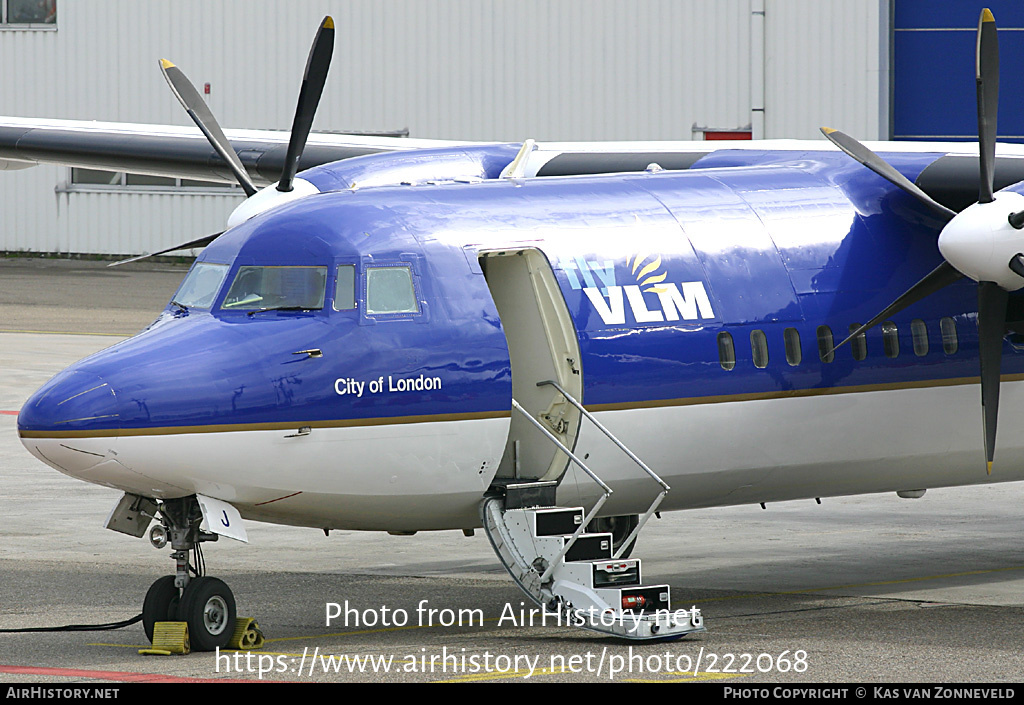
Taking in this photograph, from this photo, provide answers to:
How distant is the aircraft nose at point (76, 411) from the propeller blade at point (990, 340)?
7.12 metres

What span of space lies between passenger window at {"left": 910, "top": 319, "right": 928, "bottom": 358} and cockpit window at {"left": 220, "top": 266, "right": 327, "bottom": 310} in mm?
5252

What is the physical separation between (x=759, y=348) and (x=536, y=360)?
192 cm

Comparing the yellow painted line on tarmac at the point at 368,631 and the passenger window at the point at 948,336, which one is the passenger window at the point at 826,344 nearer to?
the passenger window at the point at 948,336

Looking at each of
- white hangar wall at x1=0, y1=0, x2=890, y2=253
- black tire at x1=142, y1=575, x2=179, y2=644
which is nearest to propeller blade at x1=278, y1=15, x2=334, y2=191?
black tire at x1=142, y1=575, x2=179, y2=644

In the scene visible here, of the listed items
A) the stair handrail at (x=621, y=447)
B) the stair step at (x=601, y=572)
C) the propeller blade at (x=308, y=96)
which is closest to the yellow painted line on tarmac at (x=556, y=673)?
the stair step at (x=601, y=572)

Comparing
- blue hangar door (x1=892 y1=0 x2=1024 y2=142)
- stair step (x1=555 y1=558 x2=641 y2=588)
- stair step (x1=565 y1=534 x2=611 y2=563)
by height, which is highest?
blue hangar door (x1=892 y1=0 x2=1024 y2=142)

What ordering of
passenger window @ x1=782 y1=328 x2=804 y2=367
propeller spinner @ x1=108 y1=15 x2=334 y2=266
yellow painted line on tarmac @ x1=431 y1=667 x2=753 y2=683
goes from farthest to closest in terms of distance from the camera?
propeller spinner @ x1=108 y1=15 x2=334 y2=266
passenger window @ x1=782 y1=328 x2=804 y2=367
yellow painted line on tarmac @ x1=431 y1=667 x2=753 y2=683

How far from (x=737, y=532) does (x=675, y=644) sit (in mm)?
6685

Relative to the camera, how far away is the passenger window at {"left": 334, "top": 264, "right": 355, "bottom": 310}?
12008 millimetres

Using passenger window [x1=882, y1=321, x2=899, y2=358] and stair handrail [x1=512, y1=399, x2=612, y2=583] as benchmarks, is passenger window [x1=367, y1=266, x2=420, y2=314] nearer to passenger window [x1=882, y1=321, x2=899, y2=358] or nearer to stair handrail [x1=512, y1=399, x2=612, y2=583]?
Answer: stair handrail [x1=512, y1=399, x2=612, y2=583]

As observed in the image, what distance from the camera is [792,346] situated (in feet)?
44.6

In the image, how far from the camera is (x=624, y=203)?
44.4ft

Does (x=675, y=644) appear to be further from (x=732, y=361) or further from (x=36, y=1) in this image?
(x=36, y=1)

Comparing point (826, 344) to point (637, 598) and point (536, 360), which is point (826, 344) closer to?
point (536, 360)
